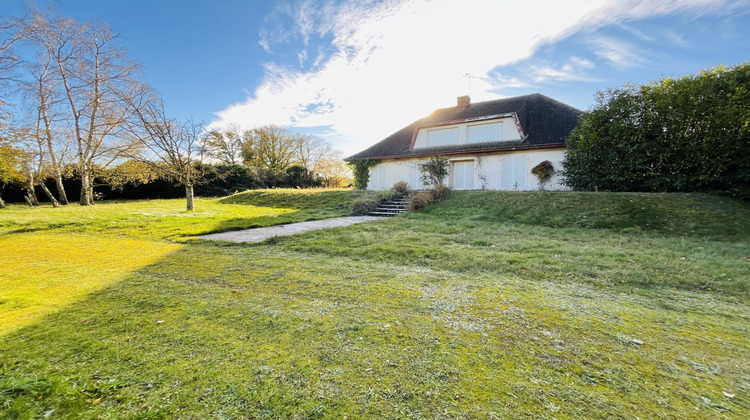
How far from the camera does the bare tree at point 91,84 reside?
1322 centimetres

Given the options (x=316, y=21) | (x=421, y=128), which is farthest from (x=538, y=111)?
(x=316, y=21)

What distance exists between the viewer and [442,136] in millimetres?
16641

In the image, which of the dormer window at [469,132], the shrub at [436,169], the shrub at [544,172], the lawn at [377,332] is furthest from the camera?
the dormer window at [469,132]

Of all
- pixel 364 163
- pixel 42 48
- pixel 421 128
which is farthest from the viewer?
pixel 364 163

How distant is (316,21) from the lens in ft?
29.4

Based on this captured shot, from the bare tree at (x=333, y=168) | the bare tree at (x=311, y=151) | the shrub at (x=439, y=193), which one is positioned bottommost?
the shrub at (x=439, y=193)

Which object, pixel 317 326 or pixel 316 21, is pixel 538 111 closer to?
pixel 316 21

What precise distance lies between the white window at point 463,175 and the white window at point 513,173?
5.05 ft

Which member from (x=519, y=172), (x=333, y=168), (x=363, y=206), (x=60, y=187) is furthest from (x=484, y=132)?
(x=60, y=187)

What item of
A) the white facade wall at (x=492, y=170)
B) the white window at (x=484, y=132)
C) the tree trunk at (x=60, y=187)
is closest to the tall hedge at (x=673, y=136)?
the white facade wall at (x=492, y=170)

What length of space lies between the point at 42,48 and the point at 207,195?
37.8ft

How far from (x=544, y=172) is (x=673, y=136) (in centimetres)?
487

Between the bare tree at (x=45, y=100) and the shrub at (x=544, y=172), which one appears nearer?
the bare tree at (x=45, y=100)

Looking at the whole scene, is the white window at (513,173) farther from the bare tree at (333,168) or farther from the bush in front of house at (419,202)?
the bare tree at (333,168)
